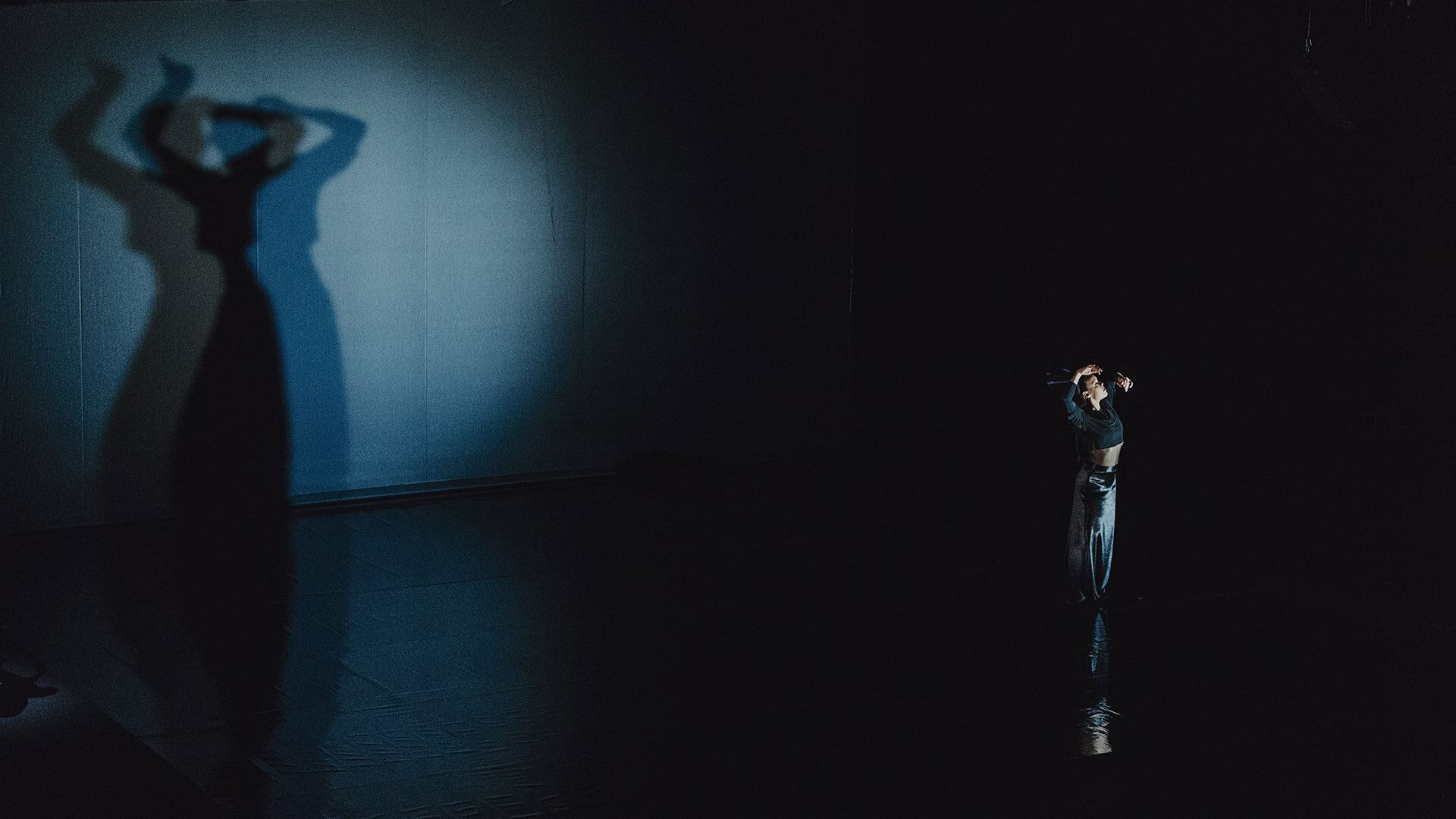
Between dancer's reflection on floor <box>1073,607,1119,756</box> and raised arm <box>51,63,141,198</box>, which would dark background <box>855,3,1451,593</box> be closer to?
dancer's reflection on floor <box>1073,607,1119,756</box>

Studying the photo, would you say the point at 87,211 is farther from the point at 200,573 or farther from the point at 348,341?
the point at 200,573

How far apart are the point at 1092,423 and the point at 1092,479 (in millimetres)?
183

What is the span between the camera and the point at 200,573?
5.41 metres

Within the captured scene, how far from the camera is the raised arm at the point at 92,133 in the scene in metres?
5.92

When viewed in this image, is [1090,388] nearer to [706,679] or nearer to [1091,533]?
[1091,533]

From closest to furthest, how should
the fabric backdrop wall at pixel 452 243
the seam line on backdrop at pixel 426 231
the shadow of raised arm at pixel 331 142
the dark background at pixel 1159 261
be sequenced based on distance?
the fabric backdrop wall at pixel 452 243, the shadow of raised arm at pixel 331 142, the seam line on backdrop at pixel 426 231, the dark background at pixel 1159 261

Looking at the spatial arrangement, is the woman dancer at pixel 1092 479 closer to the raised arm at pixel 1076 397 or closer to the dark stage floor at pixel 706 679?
the raised arm at pixel 1076 397

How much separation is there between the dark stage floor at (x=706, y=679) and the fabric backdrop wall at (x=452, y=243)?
0.76m

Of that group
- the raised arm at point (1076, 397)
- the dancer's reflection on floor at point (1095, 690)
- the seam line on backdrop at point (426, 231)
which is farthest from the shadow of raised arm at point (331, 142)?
the dancer's reflection on floor at point (1095, 690)

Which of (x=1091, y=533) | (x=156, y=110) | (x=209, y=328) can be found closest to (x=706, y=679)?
(x=1091, y=533)

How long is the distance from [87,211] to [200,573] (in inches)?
66.9

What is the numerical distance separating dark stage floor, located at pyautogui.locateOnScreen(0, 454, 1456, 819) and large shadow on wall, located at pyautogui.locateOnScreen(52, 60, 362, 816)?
319mm

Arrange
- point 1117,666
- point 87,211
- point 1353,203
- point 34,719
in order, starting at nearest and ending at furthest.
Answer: point 34,719 → point 1117,666 → point 87,211 → point 1353,203

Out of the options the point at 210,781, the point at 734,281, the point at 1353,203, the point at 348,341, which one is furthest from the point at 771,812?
the point at 1353,203
